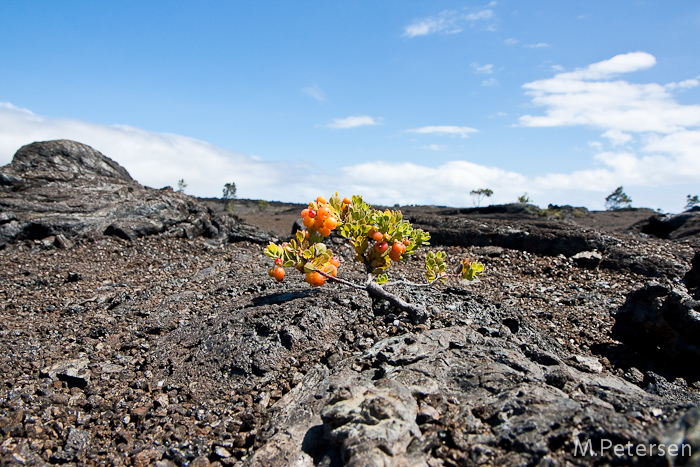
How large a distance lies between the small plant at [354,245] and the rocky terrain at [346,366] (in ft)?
1.16

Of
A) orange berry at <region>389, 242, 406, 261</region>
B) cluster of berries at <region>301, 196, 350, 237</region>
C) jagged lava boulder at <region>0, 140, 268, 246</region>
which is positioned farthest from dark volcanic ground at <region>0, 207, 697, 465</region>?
jagged lava boulder at <region>0, 140, 268, 246</region>

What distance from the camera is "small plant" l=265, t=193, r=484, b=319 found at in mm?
3900

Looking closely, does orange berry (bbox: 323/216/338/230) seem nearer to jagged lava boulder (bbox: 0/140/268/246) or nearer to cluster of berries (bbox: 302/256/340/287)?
cluster of berries (bbox: 302/256/340/287)

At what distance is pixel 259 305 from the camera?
4641mm

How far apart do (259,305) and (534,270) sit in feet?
16.5

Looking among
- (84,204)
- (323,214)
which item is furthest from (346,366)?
(84,204)

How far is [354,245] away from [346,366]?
1.34 meters

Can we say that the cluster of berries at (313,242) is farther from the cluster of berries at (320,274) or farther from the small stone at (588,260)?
the small stone at (588,260)

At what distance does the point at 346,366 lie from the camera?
3.26 m

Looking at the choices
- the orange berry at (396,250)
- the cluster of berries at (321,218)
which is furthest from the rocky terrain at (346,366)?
the cluster of berries at (321,218)

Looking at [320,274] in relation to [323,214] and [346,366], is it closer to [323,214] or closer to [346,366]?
[323,214]

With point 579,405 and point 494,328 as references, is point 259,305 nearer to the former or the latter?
point 494,328

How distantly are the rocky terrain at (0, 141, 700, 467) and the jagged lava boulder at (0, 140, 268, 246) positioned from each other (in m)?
1.06

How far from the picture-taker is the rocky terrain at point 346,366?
2127 millimetres
